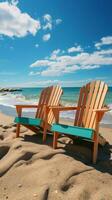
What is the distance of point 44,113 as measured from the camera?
214 inches

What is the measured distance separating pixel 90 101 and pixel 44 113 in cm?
124

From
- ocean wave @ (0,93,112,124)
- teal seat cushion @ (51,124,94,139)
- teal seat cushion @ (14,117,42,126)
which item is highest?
ocean wave @ (0,93,112,124)

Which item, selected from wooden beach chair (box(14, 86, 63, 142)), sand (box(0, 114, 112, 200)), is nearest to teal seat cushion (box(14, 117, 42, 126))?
wooden beach chair (box(14, 86, 63, 142))

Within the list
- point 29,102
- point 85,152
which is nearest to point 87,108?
point 85,152

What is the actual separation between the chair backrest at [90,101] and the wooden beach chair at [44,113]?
0.58m

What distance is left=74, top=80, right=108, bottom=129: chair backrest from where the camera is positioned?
171 inches

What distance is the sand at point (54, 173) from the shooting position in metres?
2.65

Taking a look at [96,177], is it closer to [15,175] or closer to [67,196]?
[67,196]

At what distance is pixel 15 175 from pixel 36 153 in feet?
2.00

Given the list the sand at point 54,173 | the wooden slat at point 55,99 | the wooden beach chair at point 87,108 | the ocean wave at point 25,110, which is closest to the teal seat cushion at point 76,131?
the wooden beach chair at point 87,108

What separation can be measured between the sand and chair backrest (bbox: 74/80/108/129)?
401mm

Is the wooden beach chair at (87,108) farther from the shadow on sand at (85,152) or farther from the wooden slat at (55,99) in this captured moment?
the wooden slat at (55,99)

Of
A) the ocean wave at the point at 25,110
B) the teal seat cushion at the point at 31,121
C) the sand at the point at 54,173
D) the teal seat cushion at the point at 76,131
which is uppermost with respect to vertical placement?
the ocean wave at the point at 25,110

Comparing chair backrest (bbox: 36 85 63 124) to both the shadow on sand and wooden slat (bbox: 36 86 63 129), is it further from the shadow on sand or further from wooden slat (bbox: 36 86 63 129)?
the shadow on sand
